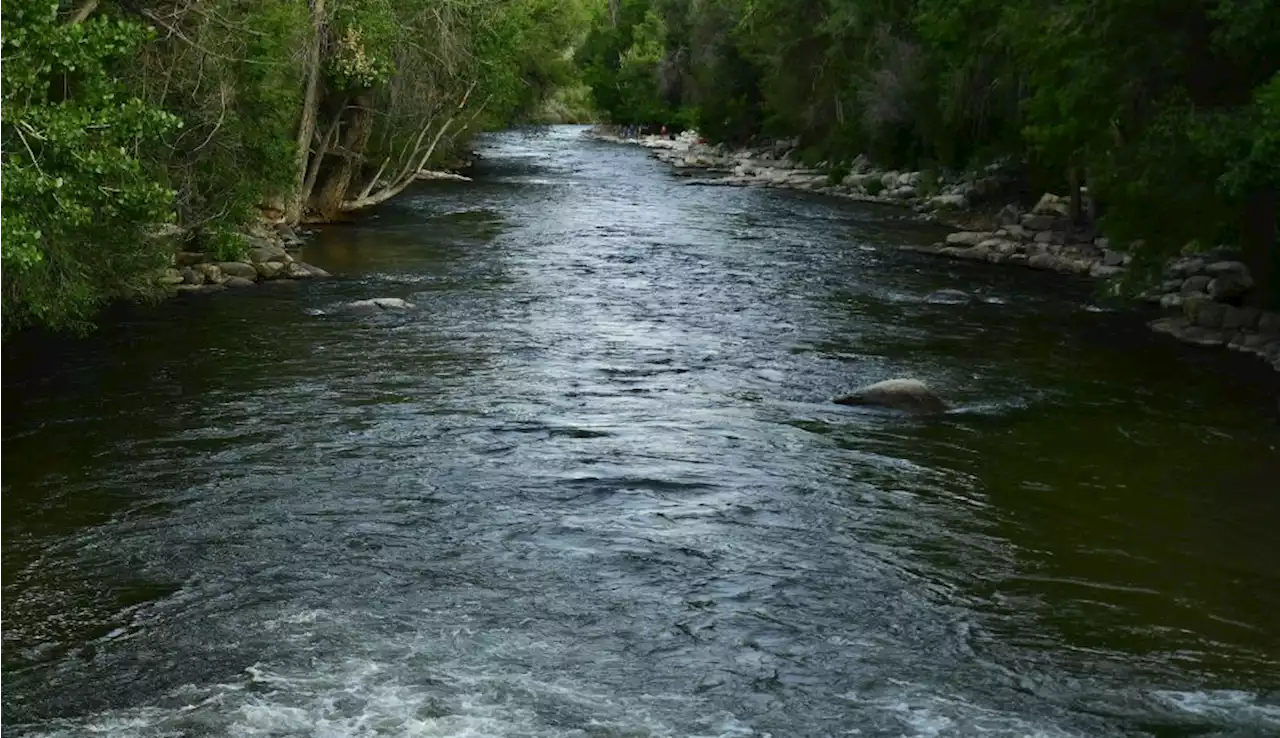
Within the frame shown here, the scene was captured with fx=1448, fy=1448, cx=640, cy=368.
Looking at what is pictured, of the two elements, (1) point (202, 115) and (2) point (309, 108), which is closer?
(1) point (202, 115)

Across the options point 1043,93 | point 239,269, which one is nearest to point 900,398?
point 1043,93

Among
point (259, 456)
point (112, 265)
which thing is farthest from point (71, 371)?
point (259, 456)

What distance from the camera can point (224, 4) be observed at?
1952cm

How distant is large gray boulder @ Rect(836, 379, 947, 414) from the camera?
54.1ft

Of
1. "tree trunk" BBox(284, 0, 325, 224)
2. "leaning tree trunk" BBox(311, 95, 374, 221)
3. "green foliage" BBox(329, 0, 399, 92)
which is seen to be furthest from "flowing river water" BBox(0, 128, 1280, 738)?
"leaning tree trunk" BBox(311, 95, 374, 221)

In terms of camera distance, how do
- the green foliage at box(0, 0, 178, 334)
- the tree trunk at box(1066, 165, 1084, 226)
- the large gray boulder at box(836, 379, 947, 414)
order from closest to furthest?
the green foliage at box(0, 0, 178, 334)
the large gray boulder at box(836, 379, 947, 414)
the tree trunk at box(1066, 165, 1084, 226)

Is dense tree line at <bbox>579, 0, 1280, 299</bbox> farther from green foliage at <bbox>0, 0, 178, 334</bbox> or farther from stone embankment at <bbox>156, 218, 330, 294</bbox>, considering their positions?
stone embankment at <bbox>156, 218, 330, 294</bbox>

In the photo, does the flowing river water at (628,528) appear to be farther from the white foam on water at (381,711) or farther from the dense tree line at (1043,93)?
the dense tree line at (1043,93)

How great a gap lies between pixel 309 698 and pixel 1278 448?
10.7 meters

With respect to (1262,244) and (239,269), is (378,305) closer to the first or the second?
(239,269)

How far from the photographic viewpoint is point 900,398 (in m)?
16.6

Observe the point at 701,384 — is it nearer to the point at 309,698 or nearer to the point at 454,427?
the point at 454,427

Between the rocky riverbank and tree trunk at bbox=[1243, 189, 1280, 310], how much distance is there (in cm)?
1532

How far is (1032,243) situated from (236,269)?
16.4 m
